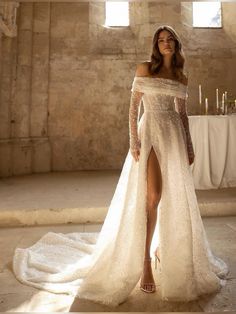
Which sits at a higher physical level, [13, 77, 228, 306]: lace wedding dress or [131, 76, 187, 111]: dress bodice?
[131, 76, 187, 111]: dress bodice

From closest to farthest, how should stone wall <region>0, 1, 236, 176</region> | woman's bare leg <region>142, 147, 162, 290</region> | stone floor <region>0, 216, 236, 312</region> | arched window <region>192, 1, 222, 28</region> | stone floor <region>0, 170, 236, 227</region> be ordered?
stone floor <region>0, 216, 236, 312</region> < woman's bare leg <region>142, 147, 162, 290</region> < stone floor <region>0, 170, 236, 227</region> < stone wall <region>0, 1, 236, 176</region> < arched window <region>192, 1, 222, 28</region>

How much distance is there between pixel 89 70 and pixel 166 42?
6015mm

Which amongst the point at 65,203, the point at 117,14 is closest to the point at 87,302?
the point at 65,203

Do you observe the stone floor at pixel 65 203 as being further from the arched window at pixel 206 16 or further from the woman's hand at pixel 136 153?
the arched window at pixel 206 16

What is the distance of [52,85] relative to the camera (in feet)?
25.7

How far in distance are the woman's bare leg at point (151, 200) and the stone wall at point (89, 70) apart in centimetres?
579

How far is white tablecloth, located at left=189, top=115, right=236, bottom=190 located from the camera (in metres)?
4.92

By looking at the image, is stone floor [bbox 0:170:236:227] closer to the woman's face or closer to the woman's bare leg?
the woman's bare leg

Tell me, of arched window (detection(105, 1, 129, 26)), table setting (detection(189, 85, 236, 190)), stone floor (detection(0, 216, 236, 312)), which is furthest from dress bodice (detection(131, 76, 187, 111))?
arched window (detection(105, 1, 129, 26))

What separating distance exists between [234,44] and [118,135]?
3.78m

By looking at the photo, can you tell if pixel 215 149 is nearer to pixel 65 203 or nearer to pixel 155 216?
pixel 65 203

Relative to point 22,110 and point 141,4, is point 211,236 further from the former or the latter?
point 141,4

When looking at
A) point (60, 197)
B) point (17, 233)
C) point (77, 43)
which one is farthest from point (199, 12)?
point (17, 233)

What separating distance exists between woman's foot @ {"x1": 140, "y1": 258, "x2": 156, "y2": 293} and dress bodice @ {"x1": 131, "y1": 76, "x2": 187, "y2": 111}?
1.06 meters
